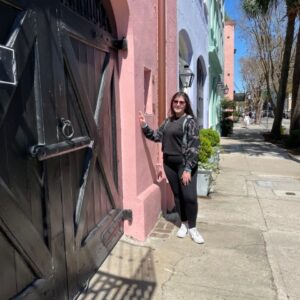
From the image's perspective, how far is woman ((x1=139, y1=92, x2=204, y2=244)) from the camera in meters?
4.66

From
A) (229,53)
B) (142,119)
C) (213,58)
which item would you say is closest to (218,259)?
(142,119)

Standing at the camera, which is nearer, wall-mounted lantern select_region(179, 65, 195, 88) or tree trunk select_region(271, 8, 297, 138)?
wall-mounted lantern select_region(179, 65, 195, 88)

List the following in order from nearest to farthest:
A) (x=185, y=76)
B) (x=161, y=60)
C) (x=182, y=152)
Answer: (x=182, y=152)
(x=161, y=60)
(x=185, y=76)

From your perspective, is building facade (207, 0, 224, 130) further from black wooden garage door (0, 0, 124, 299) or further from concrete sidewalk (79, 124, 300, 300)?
black wooden garage door (0, 0, 124, 299)

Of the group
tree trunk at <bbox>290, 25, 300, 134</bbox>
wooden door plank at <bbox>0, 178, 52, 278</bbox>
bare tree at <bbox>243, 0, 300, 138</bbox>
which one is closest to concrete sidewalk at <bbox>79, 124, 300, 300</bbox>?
wooden door plank at <bbox>0, 178, 52, 278</bbox>

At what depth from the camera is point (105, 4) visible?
4121mm

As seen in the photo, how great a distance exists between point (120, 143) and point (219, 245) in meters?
1.72

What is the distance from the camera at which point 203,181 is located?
23.3 ft

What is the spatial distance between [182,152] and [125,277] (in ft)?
5.54

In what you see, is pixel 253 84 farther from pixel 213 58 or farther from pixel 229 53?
pixel 213 58

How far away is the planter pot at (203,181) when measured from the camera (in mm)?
7066

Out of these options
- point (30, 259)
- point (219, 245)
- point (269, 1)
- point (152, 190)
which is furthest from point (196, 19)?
point (269, 1)

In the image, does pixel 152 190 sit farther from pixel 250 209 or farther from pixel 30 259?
pixel 30 259

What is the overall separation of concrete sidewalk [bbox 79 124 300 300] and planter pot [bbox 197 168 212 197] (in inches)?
9.2
